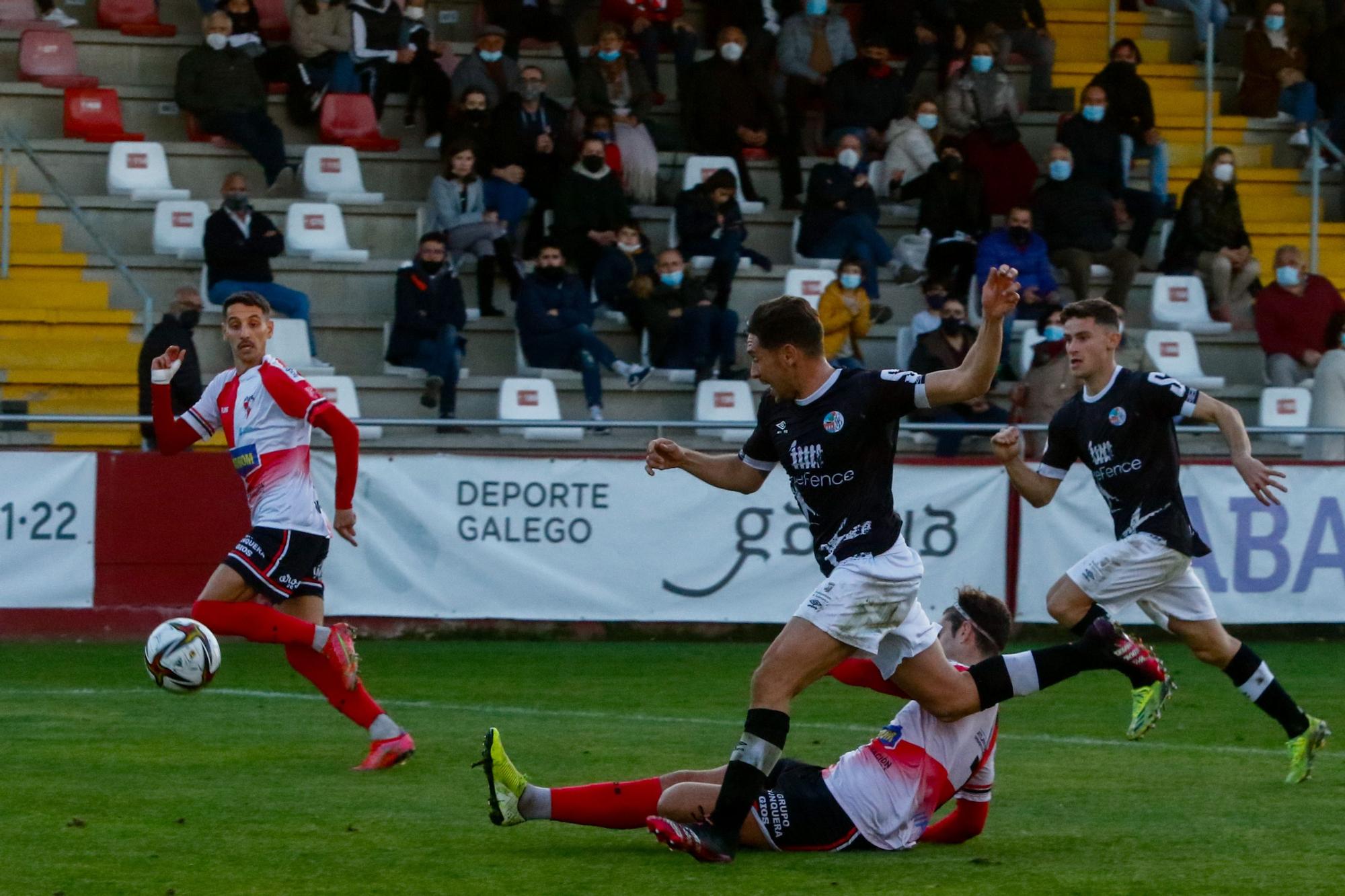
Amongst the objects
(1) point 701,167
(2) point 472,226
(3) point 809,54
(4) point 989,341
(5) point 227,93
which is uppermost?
(3) point 809,54

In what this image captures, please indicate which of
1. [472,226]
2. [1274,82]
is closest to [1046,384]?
[472,226]

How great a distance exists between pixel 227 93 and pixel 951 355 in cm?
729

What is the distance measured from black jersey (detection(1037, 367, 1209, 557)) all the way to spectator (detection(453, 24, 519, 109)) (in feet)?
34.3

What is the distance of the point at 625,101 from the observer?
64.0 feet

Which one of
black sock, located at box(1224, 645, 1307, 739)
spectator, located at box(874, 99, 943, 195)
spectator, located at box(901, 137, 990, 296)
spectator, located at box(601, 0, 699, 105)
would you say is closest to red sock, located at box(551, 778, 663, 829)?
black sock, located at box(1224, 645, 1307, 739)

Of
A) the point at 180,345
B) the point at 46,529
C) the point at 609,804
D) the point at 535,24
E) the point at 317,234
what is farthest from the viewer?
the point at 535,24

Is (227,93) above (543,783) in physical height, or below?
above

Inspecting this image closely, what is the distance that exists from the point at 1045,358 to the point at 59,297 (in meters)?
8.75

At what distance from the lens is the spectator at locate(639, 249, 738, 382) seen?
1719 cm

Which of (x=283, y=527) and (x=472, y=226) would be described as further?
(x=472, y=226)

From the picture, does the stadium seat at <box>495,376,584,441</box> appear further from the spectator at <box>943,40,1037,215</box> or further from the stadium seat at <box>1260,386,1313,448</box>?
the stadium seat at <box>1260,386,1313,448</box>

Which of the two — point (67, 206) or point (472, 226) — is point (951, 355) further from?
point (67, 206)

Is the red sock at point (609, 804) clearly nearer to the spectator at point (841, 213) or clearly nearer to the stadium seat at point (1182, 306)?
the spectator at point (841, 213)

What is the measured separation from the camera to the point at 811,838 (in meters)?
6.60
